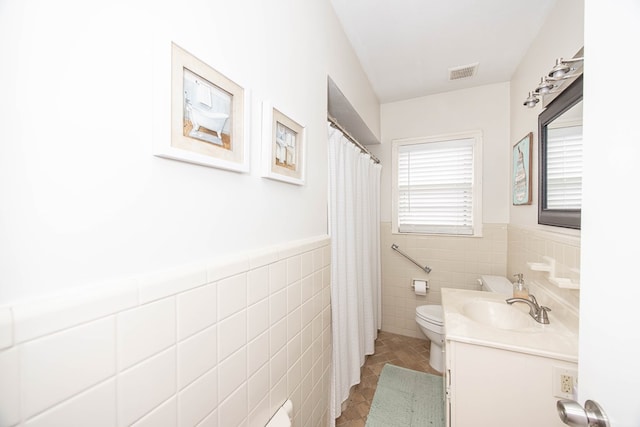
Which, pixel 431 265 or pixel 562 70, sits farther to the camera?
pixel 431 265

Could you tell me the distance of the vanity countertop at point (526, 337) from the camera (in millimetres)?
1057

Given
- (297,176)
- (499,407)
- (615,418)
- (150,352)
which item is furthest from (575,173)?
(150,352)

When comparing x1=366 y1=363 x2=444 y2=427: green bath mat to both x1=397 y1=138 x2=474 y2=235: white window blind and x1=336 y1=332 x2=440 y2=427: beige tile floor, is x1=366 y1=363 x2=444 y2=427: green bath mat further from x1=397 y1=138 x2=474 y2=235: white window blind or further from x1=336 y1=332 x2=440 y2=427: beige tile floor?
x1=397 y1=138 x2=474 y2=235: white window blind

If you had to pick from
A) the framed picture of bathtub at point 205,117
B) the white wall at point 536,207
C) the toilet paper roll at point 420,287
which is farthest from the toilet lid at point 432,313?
the framed picture of bathtub at point 205,117

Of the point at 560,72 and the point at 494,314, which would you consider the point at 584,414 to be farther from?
the point at 560,72

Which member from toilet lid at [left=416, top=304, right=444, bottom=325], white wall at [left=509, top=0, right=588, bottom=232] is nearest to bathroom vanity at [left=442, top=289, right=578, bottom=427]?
white wall at [left=509, top=0, right=588, bottom=232]

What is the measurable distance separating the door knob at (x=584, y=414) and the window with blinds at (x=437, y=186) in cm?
225

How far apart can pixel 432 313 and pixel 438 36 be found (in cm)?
221

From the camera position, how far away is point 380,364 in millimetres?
2271

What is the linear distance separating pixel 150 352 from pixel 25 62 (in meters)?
0.55

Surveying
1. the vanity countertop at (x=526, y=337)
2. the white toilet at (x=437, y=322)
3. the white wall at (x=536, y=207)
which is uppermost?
the white wall at (x=536, y=207)

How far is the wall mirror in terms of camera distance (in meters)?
1.28

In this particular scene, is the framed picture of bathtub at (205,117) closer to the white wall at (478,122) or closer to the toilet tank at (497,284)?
the toilet tank at (497,284)

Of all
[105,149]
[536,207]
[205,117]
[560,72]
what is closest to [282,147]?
[205,117]
